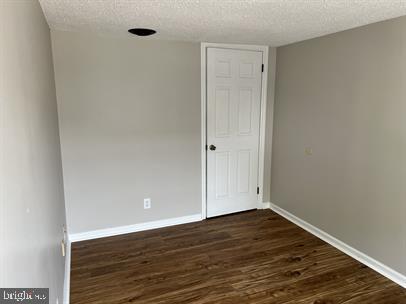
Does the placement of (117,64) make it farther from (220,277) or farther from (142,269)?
(220,277)

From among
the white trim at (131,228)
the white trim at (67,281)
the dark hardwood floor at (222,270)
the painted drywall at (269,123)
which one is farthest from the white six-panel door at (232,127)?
the white trim at (67,281)

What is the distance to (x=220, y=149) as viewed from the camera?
3.79m

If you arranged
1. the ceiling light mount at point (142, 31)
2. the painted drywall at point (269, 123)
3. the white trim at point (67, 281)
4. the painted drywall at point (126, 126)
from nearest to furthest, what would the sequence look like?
the white trim at point (67, 281) < the ceiling light mount at point (142, 31) < the painted drywall at point (126, 126) < the painted drywall at point (269, 123)

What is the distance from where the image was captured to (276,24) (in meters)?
2.65

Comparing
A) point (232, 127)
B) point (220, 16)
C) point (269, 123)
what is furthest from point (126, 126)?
point (269, 123)

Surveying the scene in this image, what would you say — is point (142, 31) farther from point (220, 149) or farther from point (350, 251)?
point (350, 251)

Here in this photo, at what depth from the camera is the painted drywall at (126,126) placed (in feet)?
9.95

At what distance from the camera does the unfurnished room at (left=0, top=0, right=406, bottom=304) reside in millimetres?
2336

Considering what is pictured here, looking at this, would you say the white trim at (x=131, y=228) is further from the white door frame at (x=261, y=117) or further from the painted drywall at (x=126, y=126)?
the white door frame at (x=261, y=117)

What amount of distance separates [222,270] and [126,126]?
5.78 ft

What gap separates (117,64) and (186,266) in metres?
2.12

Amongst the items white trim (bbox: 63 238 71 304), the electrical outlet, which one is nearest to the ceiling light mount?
the electrical outlet

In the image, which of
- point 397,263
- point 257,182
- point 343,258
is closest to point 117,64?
point 257,182

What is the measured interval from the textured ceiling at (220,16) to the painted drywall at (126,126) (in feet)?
0.89
